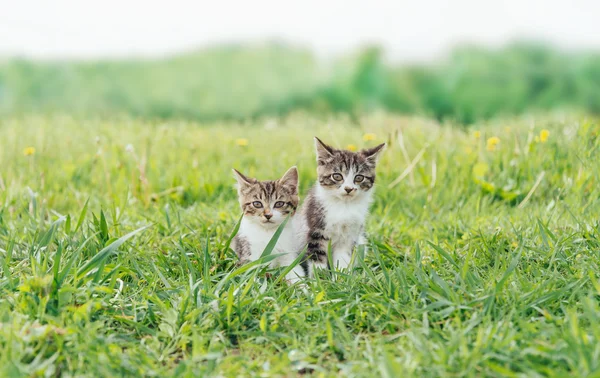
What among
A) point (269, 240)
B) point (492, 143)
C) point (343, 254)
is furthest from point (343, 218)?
point (492, 143)

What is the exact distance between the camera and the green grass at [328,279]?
2.76m

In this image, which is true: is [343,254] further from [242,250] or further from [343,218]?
[242,250]

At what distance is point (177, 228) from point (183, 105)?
5.53 meters

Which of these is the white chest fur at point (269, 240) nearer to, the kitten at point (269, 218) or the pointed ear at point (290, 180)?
the kitten at point (269, 218)

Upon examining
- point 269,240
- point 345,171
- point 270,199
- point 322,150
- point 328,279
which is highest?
point 322,150

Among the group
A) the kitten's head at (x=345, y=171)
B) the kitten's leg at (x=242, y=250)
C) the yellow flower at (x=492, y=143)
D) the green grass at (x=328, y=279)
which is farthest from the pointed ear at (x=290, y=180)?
the yellow flower at (x=492, y=143)

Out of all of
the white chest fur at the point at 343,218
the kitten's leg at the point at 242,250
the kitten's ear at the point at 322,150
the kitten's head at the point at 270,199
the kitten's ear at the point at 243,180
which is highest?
the kitten's ear at the point at 322,150

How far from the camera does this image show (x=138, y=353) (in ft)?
9.31

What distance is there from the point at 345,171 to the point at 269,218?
0.51 meters

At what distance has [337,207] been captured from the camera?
12.1 ft

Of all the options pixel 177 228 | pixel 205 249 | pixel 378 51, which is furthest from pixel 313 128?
pixel 205 249

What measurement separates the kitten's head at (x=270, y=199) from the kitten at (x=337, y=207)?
6.2 inches

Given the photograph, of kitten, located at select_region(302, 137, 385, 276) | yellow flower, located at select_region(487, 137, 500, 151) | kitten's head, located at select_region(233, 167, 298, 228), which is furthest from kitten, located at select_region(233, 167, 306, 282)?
yellow flower, located at select_region(487, 137, 500, 151)

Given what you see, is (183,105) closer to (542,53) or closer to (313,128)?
(313,128)
